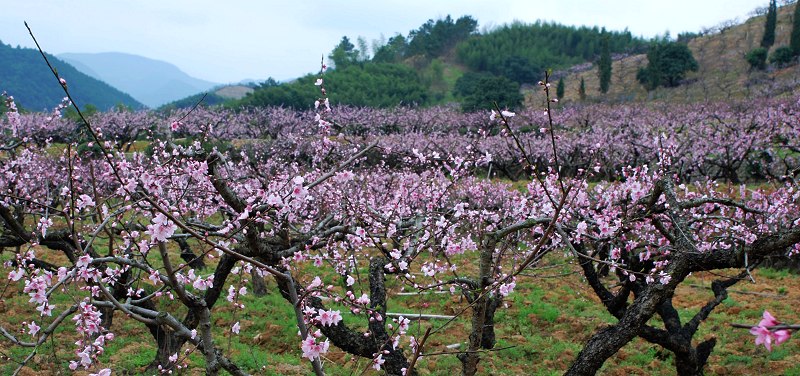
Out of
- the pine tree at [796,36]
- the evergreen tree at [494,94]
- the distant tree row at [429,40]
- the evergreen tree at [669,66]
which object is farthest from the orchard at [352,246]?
the distant tree row at [429,40]

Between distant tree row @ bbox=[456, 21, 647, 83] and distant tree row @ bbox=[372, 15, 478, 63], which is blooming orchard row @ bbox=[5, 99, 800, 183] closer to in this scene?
distant tree row @ bbox=[456, 21, 647, 83]

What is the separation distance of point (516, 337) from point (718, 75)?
68.2 meters

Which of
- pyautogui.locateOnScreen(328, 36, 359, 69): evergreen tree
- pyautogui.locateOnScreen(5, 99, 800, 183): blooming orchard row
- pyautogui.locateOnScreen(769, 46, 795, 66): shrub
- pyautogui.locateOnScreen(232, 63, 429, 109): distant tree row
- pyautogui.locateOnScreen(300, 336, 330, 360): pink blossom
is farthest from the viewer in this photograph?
pyautogui.locateOnScreen(328, 36, 359, 69): evergreen tree

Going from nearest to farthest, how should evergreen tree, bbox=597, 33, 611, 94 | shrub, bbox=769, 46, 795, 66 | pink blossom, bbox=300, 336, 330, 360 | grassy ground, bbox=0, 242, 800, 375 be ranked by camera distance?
pink blossom, bbox=300, 336, 330, 360
grassy ground, bbox=0, 242, 800, 375
shrub, bbox=769, 46, 795, 66
evergreen tree, bbox=597, 33, 611, 94

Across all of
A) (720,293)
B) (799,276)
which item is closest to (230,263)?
(720,293)

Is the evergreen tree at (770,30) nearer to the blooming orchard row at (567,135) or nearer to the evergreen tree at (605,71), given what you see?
the evergreen tree at (605,71)

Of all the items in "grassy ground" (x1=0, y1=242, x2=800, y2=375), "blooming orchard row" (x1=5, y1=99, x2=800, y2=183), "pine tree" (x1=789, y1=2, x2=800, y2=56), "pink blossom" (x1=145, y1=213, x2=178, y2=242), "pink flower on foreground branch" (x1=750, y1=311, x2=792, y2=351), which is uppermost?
"pine tree" (x1=789, y1=2, x2=800, y2=56)

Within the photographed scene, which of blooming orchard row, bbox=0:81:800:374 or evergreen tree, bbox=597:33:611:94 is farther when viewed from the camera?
evergreen tree, bbox=597:33:611:94

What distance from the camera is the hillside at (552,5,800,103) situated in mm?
53844

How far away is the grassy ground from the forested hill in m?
48.0

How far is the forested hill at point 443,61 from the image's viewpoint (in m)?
70.7

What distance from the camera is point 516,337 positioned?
419 inches

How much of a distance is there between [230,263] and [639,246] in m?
6.45

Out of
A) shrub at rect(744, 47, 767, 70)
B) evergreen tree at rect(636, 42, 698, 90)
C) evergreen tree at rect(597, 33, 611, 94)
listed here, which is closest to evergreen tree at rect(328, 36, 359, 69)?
evergreen tree at rect(597, 33, 611, 94)
